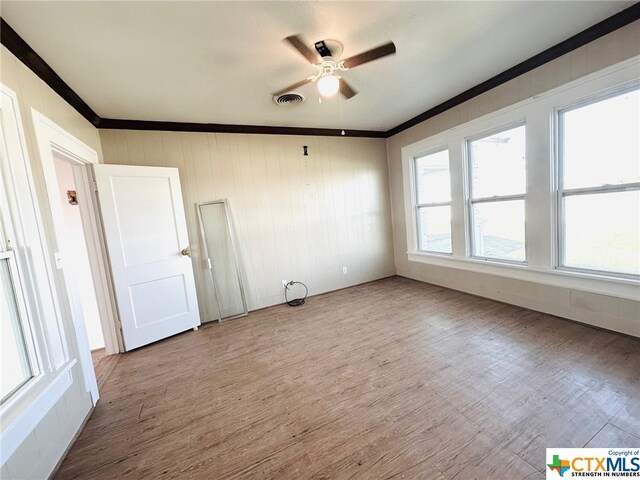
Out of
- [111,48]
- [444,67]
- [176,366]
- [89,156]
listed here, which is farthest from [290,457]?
[444,67]

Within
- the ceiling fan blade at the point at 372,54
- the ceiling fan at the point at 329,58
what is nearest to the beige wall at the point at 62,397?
the ceiling fan at the point at 329,58

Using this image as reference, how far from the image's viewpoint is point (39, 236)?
Result: 1.63 meters

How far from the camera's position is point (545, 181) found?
262 centimetres

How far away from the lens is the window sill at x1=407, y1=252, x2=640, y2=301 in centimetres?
221

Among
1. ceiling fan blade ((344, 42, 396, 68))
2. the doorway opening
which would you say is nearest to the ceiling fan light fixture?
ceiling fan blade ((344, 42, 396, 68))

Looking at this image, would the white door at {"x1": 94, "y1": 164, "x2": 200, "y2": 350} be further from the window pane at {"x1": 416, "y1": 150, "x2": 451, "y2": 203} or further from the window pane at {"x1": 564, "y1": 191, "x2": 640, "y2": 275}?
the window pane at {"x1": 564, "y1": 191, "x2": 640, "y2": 275}

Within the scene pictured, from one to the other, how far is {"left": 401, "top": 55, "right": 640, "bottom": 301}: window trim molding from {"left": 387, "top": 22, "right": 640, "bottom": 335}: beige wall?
0.06m

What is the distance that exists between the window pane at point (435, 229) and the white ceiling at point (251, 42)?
1704mm

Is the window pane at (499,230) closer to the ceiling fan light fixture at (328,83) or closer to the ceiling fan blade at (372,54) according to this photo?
the ceiling fan blade at (372,54)

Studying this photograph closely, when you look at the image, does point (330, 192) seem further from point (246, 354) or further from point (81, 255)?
point (81, 255)

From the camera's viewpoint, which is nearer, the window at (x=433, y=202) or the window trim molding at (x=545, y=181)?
the window trim molding at (x=545, y=181)

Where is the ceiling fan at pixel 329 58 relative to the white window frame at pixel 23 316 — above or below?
above

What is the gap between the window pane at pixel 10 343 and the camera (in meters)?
1.34

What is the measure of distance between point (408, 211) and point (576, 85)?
2.39 m
